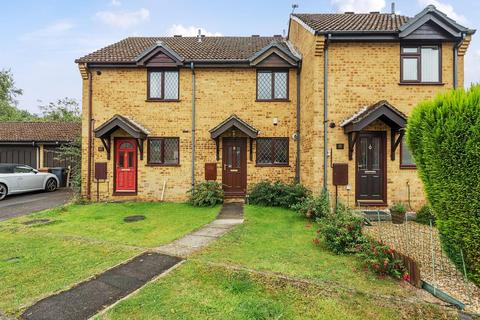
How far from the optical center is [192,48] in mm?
12727

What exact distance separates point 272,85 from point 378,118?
15.3 feet

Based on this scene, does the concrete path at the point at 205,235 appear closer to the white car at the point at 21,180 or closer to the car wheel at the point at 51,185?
the white car at the point at 21,180

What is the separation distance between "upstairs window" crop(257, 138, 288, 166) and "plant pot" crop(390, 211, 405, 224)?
15.2 feet

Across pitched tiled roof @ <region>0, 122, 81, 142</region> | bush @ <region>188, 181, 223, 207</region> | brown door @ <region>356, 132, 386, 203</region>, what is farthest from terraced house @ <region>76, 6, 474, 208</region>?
pitched tiled roof @ <region>0, 122, 81, 142</region>

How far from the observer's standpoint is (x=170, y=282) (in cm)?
422

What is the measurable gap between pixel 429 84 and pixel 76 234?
12297 millimetres

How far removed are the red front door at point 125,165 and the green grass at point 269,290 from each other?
713 centimetres

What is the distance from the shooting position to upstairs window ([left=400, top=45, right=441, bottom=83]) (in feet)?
30.1

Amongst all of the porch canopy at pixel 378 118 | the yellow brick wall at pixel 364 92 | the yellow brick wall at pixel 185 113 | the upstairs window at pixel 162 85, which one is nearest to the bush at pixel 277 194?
the yellow brick wall at pixel 185 113

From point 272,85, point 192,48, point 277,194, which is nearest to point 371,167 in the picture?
point 277,194

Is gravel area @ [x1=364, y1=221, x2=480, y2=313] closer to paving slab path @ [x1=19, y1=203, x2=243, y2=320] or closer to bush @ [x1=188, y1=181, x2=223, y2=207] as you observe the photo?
paving slab path @ [x1=19, y1=203, x2=243, y2=320]

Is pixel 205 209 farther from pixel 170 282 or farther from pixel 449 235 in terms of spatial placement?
pixel 449 235

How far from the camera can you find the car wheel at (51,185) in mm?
14832

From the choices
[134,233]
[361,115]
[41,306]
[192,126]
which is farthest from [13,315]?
[361,115]
